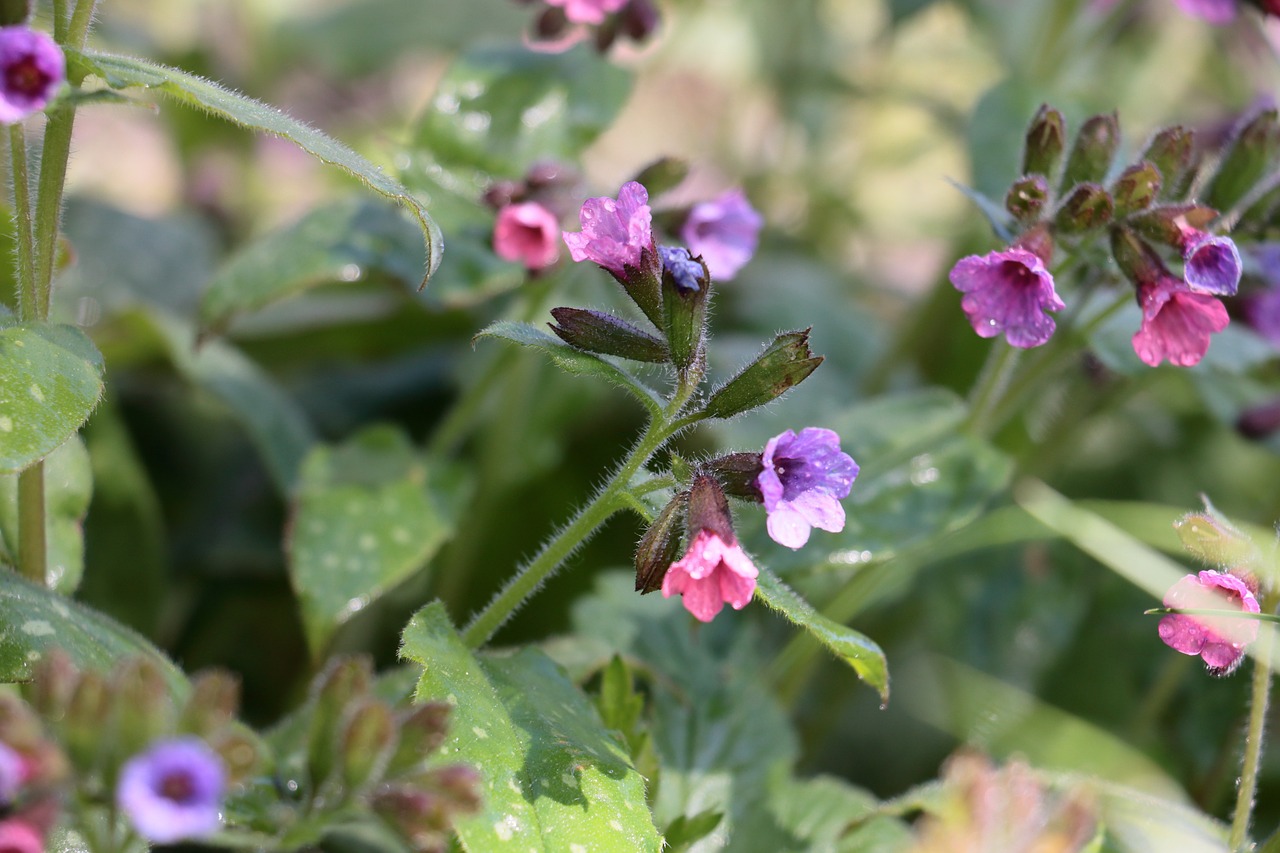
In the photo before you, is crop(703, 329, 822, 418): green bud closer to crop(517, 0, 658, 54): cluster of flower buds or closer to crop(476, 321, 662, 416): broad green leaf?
crop(476, 321, 662, 416): broad green leaf

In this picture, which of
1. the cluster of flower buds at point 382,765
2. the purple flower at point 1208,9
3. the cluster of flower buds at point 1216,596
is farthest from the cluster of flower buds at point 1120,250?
the cluster of flower buds at point 382,765

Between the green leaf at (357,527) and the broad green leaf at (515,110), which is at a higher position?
the broad green leaf at (515,110)

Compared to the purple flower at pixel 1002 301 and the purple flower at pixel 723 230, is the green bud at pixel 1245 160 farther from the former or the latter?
the purple flower at pixel 723 230

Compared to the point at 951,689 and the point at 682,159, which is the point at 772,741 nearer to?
the point at 951,689

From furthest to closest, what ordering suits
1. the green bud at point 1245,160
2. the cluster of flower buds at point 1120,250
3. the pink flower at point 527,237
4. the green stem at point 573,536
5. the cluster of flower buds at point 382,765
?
the pink flower at point 527,237, the green bud at point 1245,160, the cluster of flower buds at point 1120,250, the green stem at point 573,536, the cluster of flower buds at point 382,765

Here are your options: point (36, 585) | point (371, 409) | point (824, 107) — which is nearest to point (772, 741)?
point (36, 585)

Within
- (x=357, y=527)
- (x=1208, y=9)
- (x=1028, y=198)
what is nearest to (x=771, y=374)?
(x=1028, y=198)

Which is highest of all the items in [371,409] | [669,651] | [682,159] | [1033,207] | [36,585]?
[1033,207]

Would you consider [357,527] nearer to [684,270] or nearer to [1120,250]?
[684,270]
